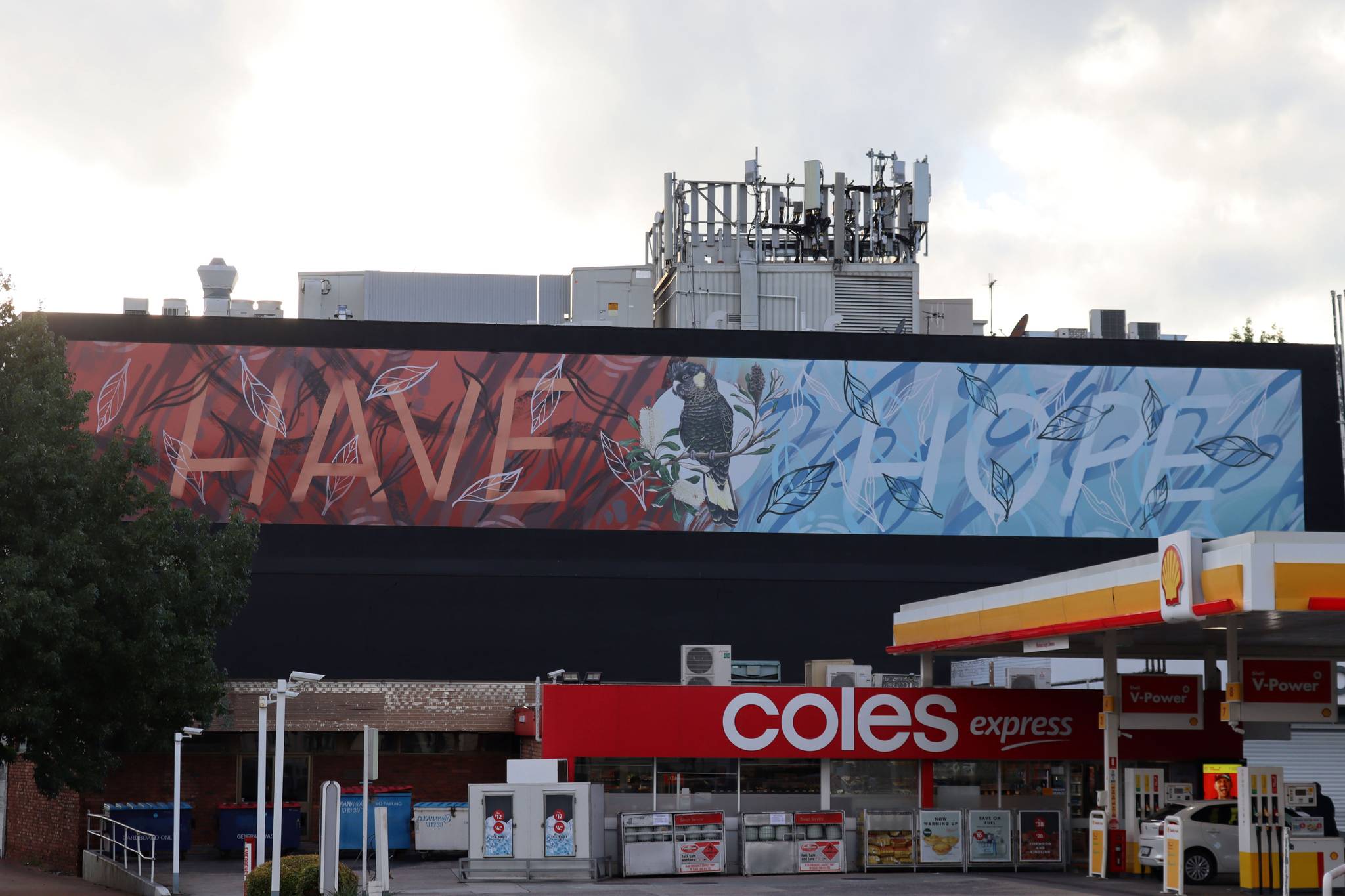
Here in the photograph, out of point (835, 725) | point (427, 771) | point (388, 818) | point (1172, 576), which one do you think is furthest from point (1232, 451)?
point (388, 818)

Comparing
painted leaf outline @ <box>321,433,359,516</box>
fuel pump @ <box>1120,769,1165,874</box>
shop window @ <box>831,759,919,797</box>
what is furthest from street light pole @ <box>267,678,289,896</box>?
painted leaf outline @ <box>321,433,359,516</box>

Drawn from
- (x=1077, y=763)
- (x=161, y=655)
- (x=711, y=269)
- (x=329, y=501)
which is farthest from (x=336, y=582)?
(x=1077, y=763)

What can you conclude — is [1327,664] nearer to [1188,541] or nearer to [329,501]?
[1188,541]

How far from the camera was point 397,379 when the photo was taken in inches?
1743

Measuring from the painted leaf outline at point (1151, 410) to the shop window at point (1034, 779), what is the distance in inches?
562

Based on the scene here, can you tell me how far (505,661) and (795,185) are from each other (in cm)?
1914

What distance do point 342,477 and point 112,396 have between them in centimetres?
649

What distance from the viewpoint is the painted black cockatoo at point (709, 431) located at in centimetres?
4494

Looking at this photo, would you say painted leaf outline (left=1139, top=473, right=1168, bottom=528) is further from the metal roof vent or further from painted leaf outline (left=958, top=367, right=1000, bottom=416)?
the metal roof vent

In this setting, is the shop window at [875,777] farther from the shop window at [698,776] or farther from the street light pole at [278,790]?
the street light pole at [278,790]

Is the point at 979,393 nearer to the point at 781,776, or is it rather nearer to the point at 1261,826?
the point at 781,776

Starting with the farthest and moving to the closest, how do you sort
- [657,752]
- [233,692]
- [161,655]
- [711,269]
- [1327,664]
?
[711,269] → [233,692] → [657,752] → [161,655] → [1327,664]

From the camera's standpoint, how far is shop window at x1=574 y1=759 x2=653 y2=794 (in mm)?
34094

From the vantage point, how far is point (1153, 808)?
105 ft
